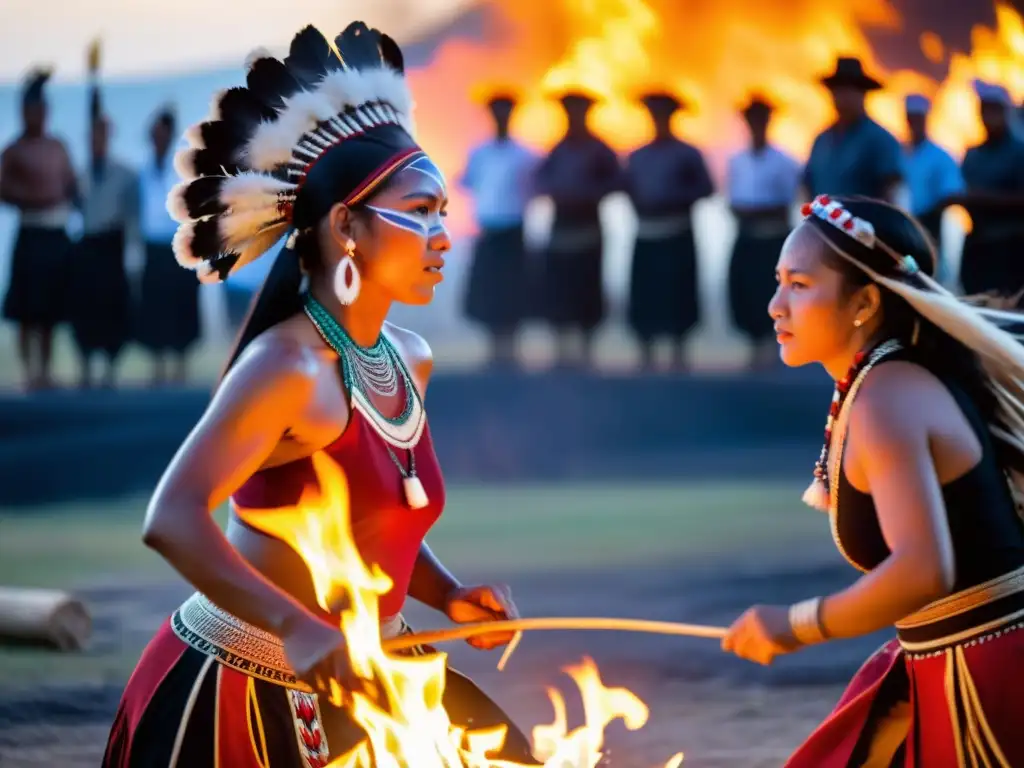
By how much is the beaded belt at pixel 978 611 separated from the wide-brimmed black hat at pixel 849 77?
6835 millimetres

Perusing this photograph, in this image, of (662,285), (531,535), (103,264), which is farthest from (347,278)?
(103,264)

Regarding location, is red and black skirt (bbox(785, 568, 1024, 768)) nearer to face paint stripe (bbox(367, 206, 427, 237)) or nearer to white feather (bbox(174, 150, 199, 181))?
face paint stripe (bbox(367, 206, 427, 237))

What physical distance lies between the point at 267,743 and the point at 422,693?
10.0 inches

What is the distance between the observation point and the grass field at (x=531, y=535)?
6.70m

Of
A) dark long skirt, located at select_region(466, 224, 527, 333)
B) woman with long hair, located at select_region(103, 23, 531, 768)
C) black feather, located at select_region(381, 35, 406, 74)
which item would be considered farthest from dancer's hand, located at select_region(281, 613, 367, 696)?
dark long skirt, located at select_region(466, 224, 527, 333)

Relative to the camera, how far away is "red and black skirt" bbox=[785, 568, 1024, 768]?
233 cm

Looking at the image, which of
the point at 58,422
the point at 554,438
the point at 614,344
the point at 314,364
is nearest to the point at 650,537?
the point at 554,438

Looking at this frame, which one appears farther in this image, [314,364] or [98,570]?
[98,570]

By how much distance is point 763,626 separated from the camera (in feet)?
7.75

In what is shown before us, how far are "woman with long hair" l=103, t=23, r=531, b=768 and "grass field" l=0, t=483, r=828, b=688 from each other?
3.02m

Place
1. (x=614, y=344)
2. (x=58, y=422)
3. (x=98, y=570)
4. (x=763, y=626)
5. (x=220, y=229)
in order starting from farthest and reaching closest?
(x=614, y=344) < (x=58, y=422) < (x=98, y=570) < (x=220, y=229) < (x=763, y=626)

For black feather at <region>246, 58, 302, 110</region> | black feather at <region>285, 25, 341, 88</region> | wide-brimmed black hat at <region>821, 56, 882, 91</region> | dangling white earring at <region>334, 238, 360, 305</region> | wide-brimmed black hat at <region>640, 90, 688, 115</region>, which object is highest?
wide-brimmed black hat at <region>821, 56, 882, 91</region>

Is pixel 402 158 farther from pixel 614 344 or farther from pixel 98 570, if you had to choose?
pixel 614 344

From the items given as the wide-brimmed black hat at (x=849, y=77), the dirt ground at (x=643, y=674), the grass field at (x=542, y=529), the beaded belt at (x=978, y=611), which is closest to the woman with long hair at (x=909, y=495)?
the beaded belt at (x=978, y=611)
